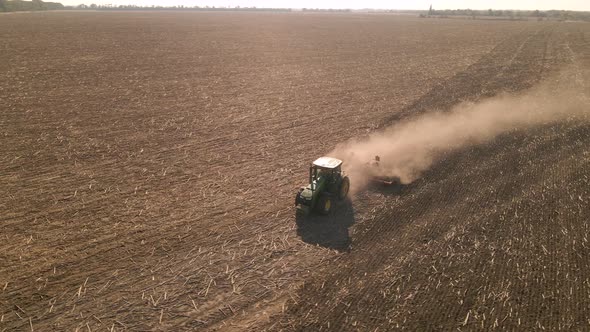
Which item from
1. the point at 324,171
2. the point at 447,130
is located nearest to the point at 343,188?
the point at 324,171

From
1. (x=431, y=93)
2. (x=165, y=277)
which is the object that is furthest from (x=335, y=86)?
(x=165, y=277)

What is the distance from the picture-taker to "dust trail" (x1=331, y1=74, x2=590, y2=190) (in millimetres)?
17594

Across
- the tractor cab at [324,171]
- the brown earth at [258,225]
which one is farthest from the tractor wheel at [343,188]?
the brown earth at [258,225]

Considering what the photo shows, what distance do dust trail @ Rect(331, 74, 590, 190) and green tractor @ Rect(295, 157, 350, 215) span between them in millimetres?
2110

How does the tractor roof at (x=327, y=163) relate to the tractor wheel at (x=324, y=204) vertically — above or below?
above

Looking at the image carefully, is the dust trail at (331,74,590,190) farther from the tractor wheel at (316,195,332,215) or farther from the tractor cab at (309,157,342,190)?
the tractor wheel at (316,195,332,215)

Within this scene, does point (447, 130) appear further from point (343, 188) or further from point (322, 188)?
point (322, 188)

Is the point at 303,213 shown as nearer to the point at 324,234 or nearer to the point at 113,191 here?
the point at 324,234

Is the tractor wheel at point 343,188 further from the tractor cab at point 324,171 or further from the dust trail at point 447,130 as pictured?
the dust trail at point 447,130

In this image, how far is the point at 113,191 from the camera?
581 inches

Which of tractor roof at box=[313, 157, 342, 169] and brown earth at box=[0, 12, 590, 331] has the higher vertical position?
tractor roof at box=[313, 157, 342, 169]

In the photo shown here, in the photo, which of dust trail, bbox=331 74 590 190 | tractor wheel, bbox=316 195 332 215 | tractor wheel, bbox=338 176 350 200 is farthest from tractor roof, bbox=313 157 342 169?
dust trail, bbox=331 74 590 190

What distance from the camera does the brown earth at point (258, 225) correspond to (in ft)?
31.2

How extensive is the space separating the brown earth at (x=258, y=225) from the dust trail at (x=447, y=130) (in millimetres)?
1009
